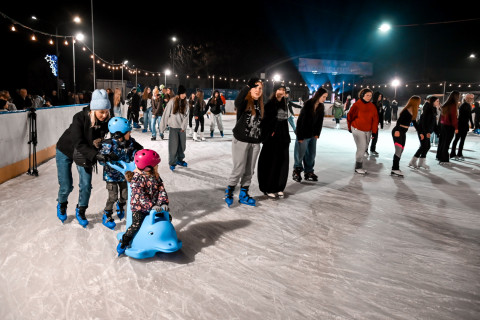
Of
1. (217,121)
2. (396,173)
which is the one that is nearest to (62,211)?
(396,173)

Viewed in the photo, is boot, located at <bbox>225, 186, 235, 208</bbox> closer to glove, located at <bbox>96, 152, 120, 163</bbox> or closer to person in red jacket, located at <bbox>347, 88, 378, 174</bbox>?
glove, located at <bbox>96, 152, 120, 163</bbox>

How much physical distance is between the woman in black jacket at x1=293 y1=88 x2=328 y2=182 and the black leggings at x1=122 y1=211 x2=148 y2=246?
11.3ft

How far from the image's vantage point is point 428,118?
7148 mm

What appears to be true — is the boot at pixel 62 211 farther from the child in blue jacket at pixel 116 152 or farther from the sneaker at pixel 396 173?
the sneaker at pixel 396 173

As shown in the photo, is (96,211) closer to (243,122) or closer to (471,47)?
(243,122)

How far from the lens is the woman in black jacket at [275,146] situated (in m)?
4.88

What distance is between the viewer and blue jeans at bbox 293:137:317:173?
20.1ft

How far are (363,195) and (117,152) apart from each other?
3.67 meters

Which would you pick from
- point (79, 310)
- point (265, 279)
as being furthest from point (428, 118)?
point (79, 310)

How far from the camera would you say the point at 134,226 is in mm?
3172

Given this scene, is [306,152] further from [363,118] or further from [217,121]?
[217,121]

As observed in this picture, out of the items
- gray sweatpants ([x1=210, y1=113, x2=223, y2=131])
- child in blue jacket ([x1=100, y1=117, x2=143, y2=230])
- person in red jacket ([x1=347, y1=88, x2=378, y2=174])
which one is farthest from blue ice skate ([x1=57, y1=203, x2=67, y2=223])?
gray sweatpants ([x1=210, y1=113, x2=223, y2=131])

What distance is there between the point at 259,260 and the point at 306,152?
11.3 ft

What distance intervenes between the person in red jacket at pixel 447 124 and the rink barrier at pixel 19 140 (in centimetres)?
844
